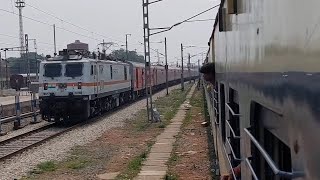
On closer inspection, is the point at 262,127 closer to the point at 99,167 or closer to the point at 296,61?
the point at 296,61

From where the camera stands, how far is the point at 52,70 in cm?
2136

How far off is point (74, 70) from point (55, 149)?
281 inches

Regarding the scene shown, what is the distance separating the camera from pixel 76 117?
21.9m

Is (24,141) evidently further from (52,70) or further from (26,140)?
(52,70)

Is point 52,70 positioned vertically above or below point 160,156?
above

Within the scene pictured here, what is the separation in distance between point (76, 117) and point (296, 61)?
2087cm

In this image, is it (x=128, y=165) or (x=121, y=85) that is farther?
(x=121, y=85)

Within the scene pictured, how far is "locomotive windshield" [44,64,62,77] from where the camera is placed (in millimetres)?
21281

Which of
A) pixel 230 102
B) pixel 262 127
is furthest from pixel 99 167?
pixel 262 127

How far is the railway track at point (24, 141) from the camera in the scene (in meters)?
13.9

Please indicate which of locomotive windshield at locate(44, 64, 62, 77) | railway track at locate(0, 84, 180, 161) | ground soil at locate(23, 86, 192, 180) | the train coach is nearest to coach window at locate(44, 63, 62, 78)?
locomotive windshield at locate(44, 64, 62, 77)

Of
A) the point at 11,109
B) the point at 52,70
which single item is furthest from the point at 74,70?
the point at 11,109

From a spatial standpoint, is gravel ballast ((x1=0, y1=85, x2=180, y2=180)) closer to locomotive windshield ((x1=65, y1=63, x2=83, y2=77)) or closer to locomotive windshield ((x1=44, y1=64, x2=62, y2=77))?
locomotive windshield ((x1=65, y1=63, x2=83, y2=77))

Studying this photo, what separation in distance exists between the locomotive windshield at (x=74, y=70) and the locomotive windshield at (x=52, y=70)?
0.36 metres
